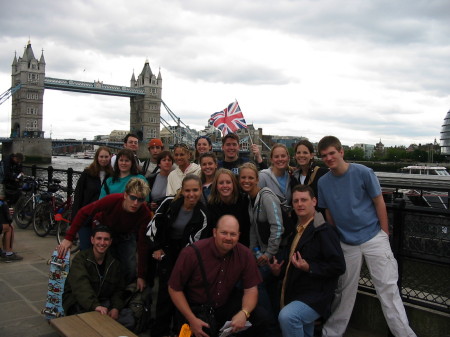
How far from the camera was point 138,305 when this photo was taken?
3285 mm

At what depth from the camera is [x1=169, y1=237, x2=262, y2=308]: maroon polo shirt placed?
8.89 feet

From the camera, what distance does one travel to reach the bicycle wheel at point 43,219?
21.5ft

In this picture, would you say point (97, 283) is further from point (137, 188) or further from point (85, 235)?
point (85, 235)

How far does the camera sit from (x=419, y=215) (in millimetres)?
3189

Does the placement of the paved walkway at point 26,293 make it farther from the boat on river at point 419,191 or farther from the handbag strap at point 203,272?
the boat on river at point 419,191

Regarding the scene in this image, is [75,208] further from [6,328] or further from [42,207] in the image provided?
[42,207]

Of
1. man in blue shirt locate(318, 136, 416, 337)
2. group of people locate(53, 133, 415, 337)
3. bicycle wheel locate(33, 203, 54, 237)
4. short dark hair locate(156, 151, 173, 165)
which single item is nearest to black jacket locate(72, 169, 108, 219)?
short dark hair locate(156, 151, 173, 165)

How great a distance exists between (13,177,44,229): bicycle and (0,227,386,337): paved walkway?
47.8 inches

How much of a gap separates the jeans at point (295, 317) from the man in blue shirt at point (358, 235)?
1.06ft

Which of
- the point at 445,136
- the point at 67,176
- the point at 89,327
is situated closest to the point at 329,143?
the point at 89,327

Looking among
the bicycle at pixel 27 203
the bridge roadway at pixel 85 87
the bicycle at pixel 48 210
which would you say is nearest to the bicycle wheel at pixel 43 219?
the bicycle at pixel 48 210

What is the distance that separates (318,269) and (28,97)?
8681cm

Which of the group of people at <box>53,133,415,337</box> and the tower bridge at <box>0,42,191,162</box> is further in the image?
the tower bridge at <box>0,42,191,162</box>

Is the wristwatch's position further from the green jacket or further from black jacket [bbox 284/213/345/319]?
the green jacket
